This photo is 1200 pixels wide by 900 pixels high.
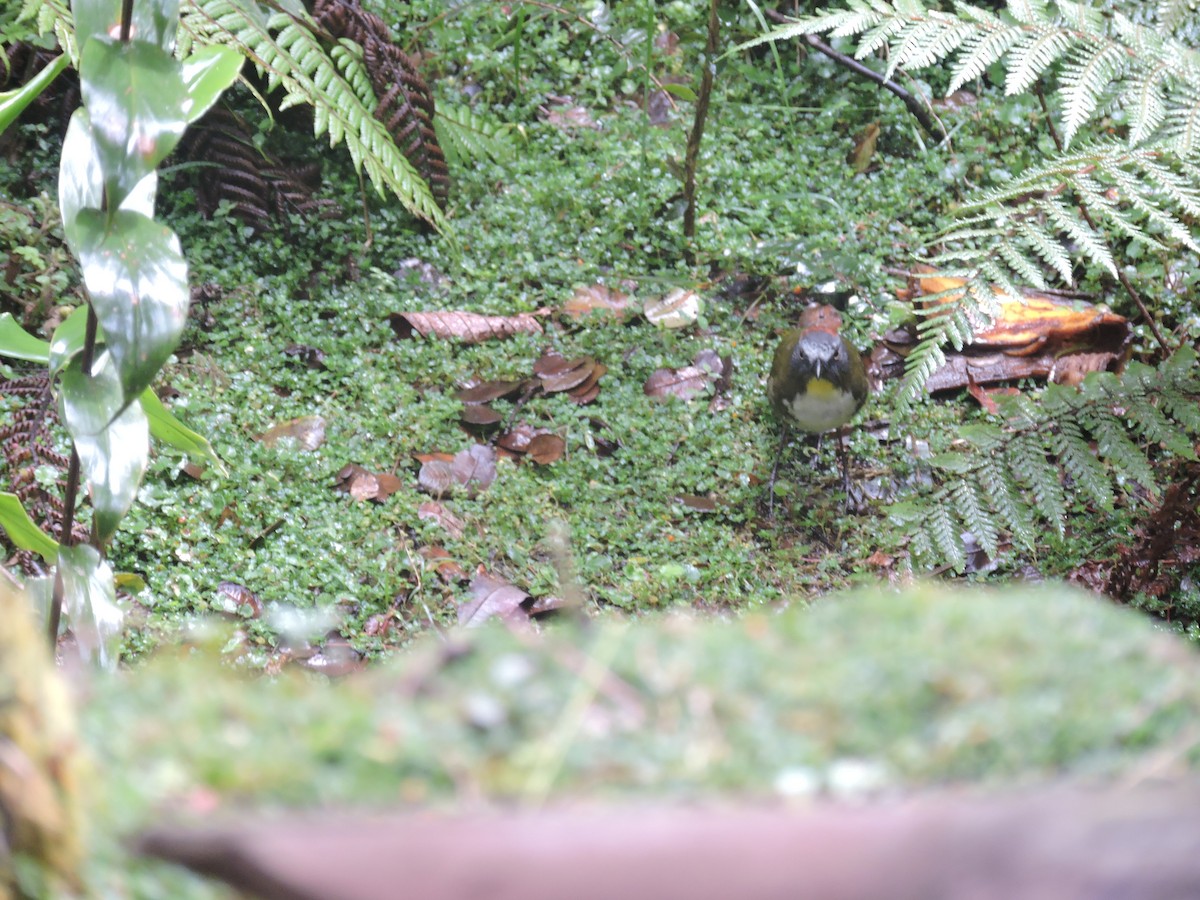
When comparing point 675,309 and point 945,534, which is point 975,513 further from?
point 675,309

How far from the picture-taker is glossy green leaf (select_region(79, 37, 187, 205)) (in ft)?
4.28

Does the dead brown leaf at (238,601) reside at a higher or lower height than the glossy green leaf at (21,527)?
lower

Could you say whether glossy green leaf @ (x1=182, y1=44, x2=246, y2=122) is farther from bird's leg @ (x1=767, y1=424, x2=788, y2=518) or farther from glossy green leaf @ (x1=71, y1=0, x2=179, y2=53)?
bird's leg @ (x1=767, y1=424, x2=788, y2=518)

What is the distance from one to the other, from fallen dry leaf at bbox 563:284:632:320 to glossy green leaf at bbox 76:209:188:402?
2.25 m

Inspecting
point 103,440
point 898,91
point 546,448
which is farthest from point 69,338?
point 898,91

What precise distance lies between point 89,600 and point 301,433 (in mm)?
1497

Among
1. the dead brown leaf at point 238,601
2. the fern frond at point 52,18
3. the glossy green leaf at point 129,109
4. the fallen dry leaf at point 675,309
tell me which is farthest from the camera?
the fallen dry leaf at point 675,309

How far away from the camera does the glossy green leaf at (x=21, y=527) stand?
6.27 feet

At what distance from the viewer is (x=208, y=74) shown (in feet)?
5.17

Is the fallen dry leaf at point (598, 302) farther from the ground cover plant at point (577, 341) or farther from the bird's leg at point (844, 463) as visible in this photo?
the bird's leg at point (844, 463)

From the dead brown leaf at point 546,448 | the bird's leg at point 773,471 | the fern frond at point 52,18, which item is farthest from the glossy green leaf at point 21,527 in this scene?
the bird's leg at point 773,471

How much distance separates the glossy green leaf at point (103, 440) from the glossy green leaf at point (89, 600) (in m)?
0.05

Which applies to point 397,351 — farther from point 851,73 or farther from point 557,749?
point 557,749

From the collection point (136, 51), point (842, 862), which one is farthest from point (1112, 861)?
point (136, 51)
